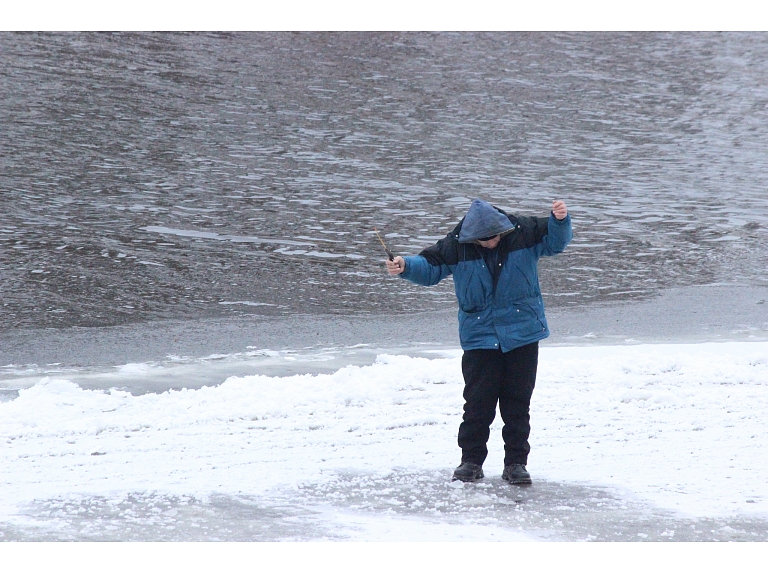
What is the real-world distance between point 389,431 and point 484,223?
1665mm

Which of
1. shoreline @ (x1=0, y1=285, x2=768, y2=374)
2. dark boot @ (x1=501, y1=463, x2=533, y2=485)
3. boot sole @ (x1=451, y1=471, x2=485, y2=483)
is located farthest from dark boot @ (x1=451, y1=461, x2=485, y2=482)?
shoreline @ (x1=0, y1=285, x2=768, y2=374)

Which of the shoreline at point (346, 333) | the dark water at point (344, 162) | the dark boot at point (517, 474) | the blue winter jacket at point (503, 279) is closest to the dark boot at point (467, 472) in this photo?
the dark boot at point (517, 474)

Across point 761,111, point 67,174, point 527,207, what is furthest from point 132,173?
point 761,111

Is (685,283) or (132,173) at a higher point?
(132,173)

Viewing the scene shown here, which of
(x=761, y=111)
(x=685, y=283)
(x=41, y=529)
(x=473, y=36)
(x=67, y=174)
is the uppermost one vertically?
(x=473, y=36)

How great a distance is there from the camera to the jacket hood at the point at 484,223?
15.4ft

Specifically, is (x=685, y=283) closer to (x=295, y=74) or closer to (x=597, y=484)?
(x=597, y=484)

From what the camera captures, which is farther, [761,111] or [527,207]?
[761,111]

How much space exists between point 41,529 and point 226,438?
1460 mm

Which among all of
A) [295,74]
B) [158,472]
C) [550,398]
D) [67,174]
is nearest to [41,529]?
[158,472]

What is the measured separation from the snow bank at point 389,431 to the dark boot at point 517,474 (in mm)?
201

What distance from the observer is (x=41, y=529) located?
4301 mm

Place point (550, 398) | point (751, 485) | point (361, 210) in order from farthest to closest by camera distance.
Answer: point (361, 210)
point (550, 398)
point (751, 485)

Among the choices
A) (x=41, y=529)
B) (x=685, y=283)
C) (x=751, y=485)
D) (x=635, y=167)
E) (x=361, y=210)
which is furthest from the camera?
(x=635, y=167)
